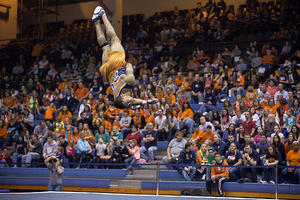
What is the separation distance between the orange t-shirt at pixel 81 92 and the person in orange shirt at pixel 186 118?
446 centimetres

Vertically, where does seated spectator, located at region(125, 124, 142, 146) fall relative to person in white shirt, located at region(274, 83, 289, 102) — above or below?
below

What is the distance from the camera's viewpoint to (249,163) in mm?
9430

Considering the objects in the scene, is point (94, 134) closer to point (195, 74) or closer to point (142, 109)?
point (142, 109)

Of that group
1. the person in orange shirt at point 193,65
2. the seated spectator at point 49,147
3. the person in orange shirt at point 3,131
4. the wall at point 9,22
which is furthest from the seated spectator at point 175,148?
the wall at point 9,22

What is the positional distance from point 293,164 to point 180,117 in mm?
3836

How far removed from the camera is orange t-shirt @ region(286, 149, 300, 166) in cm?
920

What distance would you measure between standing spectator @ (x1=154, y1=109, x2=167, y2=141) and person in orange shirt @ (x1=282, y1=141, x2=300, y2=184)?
3679mm

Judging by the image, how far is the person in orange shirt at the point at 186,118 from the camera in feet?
38.4

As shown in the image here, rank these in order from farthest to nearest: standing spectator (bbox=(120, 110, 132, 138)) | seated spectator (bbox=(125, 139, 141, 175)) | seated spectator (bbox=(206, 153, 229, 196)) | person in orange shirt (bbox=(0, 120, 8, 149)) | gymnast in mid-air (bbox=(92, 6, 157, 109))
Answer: person in orange shirt (bbox=(0, 120, 8, 149))
standing spectator (bbox=(120, 110, 132, 138))
seated spectator (bbox=(125, 139, 141, 175))
seated spectator (bbox=(206, 153, 229, 196))
gymnast in mid-air (bbox=(92, 6, 157, 109))

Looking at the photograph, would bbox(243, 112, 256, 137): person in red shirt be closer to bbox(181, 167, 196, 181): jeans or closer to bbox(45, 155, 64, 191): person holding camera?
bbox(181, 167, 196, 181): jeans

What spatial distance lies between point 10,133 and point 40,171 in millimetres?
2882

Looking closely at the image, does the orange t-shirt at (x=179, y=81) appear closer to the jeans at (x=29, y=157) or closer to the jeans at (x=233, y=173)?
the jeans at (x=29, y=157)

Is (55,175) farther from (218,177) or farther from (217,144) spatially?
(217,144)

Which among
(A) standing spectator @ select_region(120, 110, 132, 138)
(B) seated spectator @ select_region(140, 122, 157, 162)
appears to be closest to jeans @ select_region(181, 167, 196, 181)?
(B) seated spectator @ select_region(140, 122, 157, 162)
